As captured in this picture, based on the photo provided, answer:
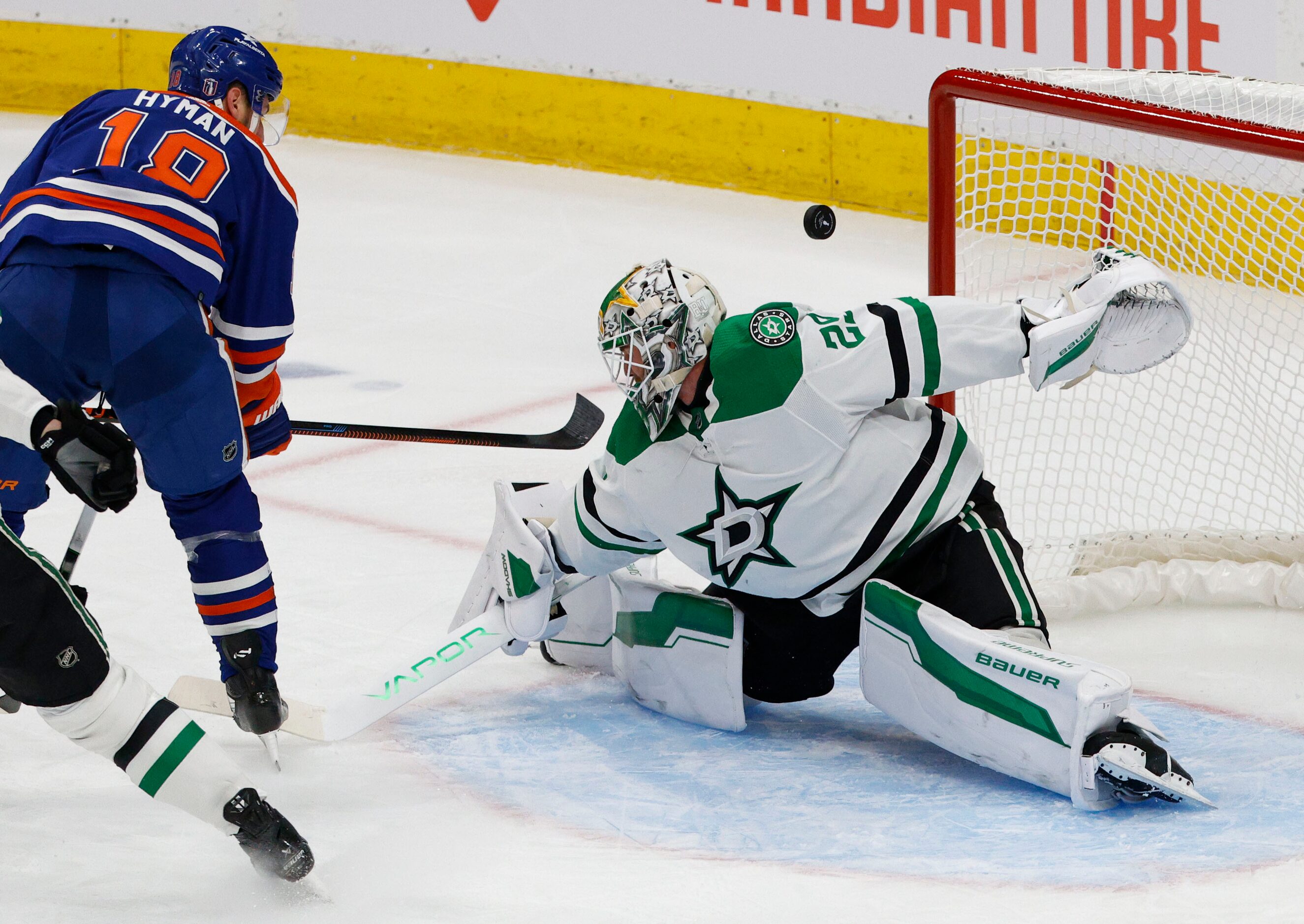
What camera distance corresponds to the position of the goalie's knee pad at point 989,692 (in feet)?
6.83

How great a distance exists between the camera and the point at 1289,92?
2.64 m

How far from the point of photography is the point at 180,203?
2.15 metres

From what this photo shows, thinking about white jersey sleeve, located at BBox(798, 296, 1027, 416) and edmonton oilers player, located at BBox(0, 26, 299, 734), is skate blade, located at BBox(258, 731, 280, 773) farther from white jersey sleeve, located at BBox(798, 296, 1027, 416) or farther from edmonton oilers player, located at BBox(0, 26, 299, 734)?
white jersey sleeve, located at BBox(798, 296, 1027, 416)

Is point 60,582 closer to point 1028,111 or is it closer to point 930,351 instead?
point 930,351

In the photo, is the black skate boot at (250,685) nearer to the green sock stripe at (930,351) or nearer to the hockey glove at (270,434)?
the hockey glove at (270,434)

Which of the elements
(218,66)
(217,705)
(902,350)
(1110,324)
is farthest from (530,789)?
(218,66)

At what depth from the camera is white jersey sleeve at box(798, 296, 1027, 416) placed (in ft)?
7.29

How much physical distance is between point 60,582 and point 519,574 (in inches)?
31.5

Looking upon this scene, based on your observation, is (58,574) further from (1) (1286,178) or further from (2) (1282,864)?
(1) (1286,178)

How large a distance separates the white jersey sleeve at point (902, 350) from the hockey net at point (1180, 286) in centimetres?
56

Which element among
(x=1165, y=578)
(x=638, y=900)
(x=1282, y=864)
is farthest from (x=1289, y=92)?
(x=638, y=900)

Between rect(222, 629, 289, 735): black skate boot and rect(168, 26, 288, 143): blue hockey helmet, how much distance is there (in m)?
0.81

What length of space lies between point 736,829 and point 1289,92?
4.96 ft

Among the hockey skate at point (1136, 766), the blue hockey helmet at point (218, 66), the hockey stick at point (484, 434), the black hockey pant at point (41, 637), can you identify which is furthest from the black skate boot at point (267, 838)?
the hockey stick at point (484, 434)
